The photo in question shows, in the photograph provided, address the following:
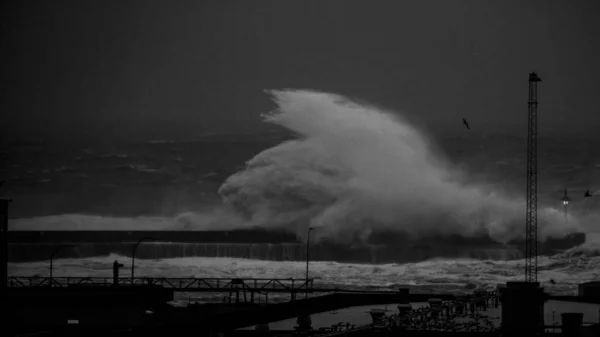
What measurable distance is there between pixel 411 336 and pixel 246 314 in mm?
27085

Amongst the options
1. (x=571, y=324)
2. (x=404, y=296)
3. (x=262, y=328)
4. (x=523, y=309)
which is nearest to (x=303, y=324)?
(x=262, y=328)

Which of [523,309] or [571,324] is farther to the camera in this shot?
[523,309]

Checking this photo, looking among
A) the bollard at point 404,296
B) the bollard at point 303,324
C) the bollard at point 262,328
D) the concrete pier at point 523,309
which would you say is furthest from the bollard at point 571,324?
the bollard at point 404,296

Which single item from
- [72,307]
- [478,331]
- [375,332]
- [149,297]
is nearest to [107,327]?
[72,307]

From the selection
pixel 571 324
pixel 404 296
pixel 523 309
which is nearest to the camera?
pixel 571 324

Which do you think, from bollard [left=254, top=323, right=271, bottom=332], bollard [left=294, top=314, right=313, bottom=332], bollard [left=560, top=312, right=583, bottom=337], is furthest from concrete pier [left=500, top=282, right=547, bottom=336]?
bollard [left=254, top=323, right=271, bottom=332]

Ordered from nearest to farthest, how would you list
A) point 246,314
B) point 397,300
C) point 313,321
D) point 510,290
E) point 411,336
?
point 411,336 < point 510,290 < point 246,314 < point 313,321 < point 397,300

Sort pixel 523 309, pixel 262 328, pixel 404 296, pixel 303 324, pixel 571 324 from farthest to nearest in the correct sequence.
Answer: pixel 404 296
pixel 303 324
pixel 262 328
pixel 523 309
pixel 571 324

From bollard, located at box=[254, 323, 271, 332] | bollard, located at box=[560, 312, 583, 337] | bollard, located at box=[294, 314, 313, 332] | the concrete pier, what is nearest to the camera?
bollard, located at box=[560, 312, 583, 337]

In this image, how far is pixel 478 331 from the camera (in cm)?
11325

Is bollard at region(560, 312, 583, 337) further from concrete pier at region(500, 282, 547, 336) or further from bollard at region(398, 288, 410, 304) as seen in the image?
bollard at region(398, 288, 410, 304)

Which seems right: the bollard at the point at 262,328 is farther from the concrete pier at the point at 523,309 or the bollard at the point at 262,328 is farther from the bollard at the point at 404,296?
the bollard at the point at 404,296

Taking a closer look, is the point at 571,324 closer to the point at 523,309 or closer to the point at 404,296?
the point at 523,309

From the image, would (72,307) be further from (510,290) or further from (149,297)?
(510,290)
